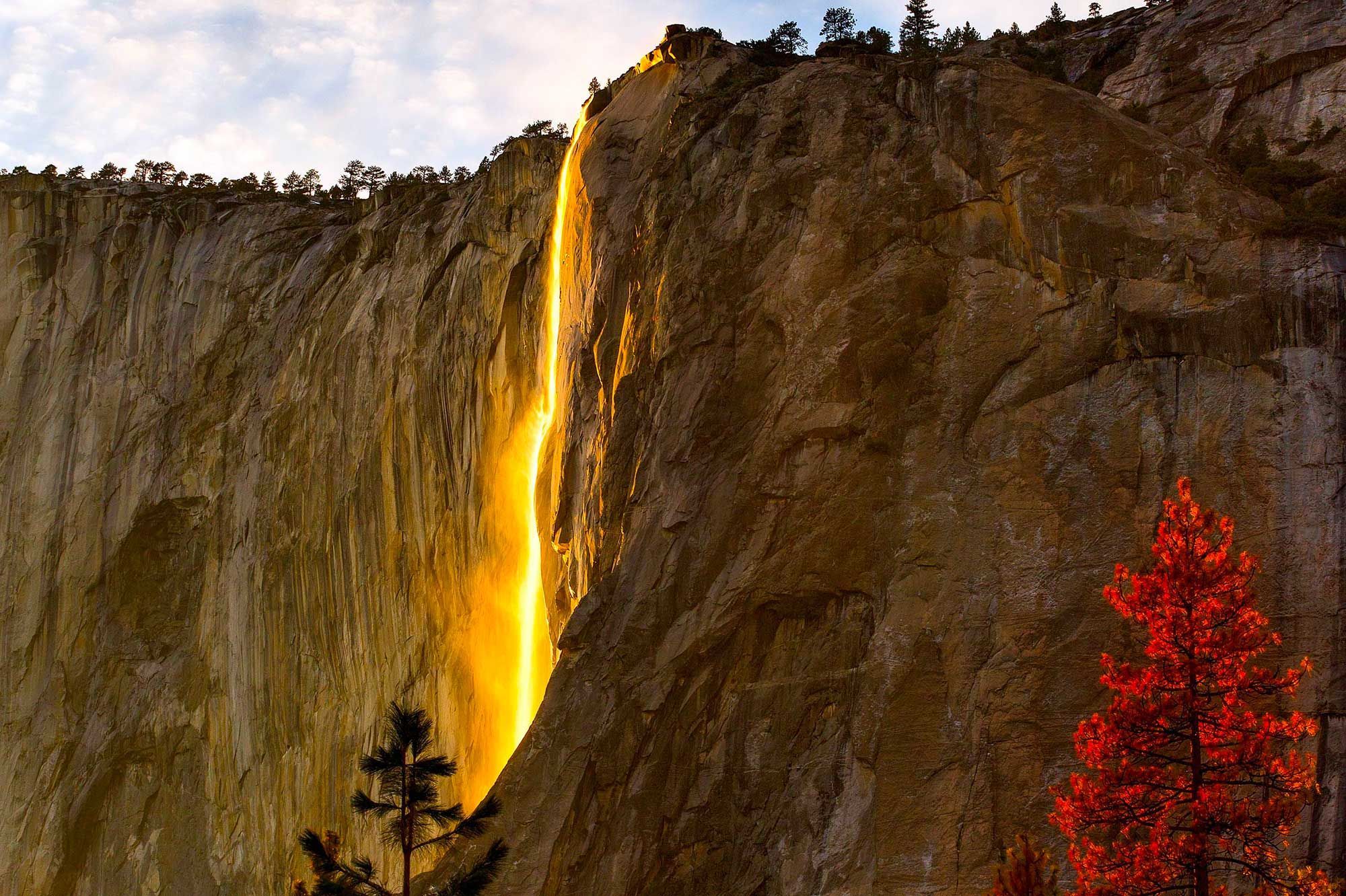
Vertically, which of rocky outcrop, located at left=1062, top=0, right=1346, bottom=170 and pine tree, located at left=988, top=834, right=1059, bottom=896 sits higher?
rocky outcrop, located at left=1062, top=0, right=1346, bottom=170

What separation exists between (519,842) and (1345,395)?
41.9ft

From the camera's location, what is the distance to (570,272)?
29.0 meters

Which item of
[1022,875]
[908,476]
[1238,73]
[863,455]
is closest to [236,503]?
[863,455]

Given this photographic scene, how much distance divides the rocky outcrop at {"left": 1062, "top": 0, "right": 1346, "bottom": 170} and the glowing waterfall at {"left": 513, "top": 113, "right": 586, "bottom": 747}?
11411mm

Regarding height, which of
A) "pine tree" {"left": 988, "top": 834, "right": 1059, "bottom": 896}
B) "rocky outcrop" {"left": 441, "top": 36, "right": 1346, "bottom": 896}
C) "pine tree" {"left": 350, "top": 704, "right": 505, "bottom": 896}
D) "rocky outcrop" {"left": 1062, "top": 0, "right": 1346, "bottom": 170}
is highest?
"rocky outcrop" {"left": 1062, "top": 0, "right": 1346, "bottom": 170}

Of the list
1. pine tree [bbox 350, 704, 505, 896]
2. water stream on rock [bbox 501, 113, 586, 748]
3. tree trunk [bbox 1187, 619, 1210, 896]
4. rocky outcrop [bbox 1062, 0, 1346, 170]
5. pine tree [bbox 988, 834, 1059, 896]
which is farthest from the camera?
water stream on rock [bbox 501, 113, 586, 748]

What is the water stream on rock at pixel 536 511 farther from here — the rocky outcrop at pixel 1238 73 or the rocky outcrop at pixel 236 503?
the rocky outcrop at pixel 1238 73

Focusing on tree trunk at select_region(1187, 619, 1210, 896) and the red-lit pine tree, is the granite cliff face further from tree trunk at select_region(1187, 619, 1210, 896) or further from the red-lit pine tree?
tree trunk at select_region(1187, 619, 1210, 896)

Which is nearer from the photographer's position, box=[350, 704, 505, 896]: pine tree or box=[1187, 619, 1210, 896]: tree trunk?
box=[1187, 619, 1210, 896]: tree trunk

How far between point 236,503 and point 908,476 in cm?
2344

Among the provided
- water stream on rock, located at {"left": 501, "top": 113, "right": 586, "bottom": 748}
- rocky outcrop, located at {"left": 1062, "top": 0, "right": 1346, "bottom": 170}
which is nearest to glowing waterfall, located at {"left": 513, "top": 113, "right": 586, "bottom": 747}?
water stream on rock, located at {"left": 501, "top": 113, "right": 586, "bottom": 748}

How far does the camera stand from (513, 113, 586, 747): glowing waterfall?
95.4ft

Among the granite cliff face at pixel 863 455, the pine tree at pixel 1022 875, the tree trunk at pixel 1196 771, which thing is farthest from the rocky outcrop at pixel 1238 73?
the pine tree at pixel 1022 875

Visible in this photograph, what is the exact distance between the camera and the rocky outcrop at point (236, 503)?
33.0 m
